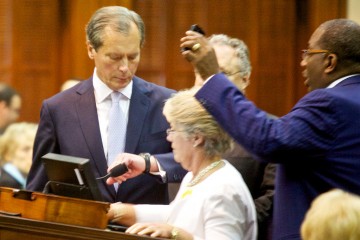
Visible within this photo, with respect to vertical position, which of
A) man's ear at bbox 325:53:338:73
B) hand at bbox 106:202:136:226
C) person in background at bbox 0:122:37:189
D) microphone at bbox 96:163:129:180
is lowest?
person in background at bbox 0:122:37:189

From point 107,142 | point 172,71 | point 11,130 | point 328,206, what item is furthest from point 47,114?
point 172,71

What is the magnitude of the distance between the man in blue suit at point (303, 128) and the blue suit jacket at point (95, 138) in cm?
63

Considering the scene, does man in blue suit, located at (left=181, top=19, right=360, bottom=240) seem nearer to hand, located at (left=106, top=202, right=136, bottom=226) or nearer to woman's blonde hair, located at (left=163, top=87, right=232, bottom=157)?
woman's blonde hair, located at (left=163, top=87, right=232, bottom=157)

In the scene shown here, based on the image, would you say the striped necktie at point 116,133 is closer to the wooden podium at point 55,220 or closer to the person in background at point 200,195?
the person in background at point 200,195

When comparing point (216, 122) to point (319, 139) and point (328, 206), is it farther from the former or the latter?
point (328, 206)

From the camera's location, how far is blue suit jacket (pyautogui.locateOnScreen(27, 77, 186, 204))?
3.26 metres

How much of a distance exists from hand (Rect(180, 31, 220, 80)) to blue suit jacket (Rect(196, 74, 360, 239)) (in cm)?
5

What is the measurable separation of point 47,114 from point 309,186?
3.77 ft

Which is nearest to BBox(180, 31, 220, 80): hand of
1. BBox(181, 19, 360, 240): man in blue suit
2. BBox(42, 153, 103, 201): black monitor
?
BBox(181, 19, 360, 240): man in blue suit

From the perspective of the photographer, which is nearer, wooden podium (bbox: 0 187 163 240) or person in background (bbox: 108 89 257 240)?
wooden podium (bbox: 0 187 163 240)

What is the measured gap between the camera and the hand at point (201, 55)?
2.67 metres

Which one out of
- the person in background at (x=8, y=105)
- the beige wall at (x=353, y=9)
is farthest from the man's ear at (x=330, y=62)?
the person in background at (x=8, y=105)

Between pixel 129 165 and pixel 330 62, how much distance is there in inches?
30.3

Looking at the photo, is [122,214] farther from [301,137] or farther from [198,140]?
[301,137]
